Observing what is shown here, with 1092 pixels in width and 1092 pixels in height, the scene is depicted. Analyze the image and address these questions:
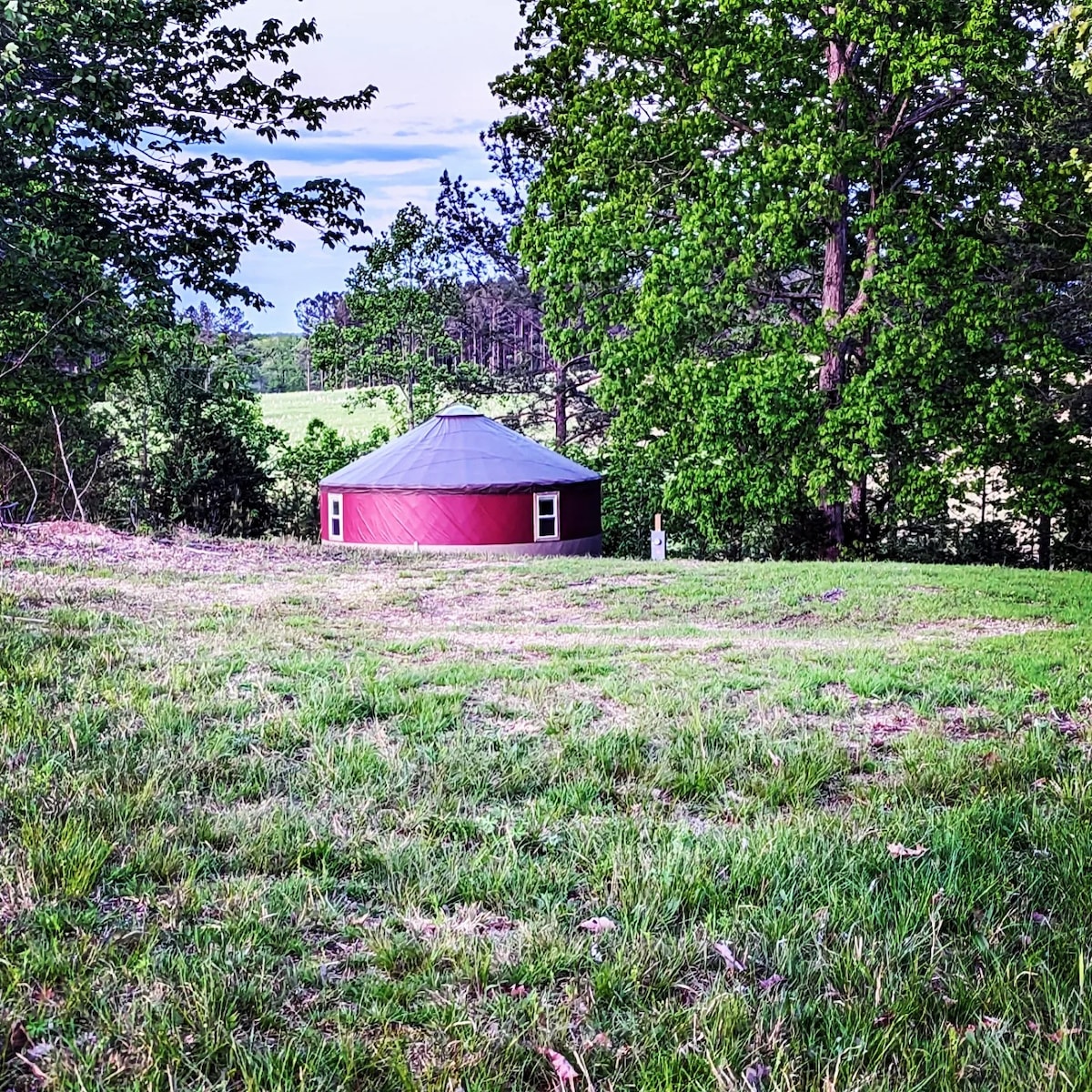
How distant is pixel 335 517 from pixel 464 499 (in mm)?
3028

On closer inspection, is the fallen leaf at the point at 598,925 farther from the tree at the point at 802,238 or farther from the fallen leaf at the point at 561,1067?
the tree at the point at 802,238

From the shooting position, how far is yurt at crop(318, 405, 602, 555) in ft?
59.5

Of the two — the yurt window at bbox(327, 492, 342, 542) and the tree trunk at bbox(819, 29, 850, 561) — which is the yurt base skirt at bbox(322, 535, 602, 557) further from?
the tree trunk at bbox(819, 29, 850, 561)

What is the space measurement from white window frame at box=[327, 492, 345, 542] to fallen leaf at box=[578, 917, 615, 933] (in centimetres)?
1724

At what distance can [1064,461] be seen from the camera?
14750 mm

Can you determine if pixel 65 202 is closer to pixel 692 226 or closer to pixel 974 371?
pixel 692 226

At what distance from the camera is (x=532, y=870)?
2.72m

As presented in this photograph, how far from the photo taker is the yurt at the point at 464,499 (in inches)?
714

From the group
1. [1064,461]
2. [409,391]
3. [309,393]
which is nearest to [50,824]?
[1064,461]

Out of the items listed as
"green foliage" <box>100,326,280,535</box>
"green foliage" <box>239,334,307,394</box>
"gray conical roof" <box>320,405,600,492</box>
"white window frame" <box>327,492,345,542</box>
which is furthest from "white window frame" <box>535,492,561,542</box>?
"green foliage" <box>239,334,307,394</box>

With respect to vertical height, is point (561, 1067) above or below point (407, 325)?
below

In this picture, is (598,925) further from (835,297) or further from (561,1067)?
(835,297)

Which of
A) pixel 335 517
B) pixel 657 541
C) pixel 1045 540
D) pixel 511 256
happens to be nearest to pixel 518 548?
pixel 657 541

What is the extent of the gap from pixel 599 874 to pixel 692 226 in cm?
1402
